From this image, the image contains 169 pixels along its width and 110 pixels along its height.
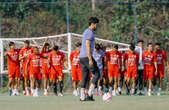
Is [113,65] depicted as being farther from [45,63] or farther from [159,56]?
[45,63]

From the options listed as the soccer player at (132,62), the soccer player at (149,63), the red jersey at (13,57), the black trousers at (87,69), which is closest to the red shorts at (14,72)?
the red jersey at (13,57)

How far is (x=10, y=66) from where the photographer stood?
23188mm

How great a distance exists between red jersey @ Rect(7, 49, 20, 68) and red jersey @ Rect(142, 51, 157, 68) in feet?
15.0

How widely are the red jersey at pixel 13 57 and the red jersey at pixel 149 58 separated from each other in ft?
15.0

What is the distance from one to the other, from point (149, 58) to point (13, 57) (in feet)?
16.1

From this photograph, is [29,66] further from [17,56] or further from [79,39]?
[79,39]

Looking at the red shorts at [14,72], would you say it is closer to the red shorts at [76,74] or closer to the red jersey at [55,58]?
the red jersey at [55,58]

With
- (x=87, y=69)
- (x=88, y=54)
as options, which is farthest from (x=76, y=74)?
(x=88, y=54)

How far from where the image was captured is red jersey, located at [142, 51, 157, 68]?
22469 millimetres

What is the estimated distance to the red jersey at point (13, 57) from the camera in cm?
2286

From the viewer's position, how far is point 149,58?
22500 millimetres

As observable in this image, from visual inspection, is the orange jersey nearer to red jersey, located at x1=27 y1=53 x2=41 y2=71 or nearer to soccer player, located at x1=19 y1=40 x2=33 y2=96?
red jersey, located at x1=27 y1=53 x2=41 y2=71

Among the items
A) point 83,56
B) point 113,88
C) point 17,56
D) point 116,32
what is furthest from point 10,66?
point 116,32

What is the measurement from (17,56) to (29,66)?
31.5 inches
